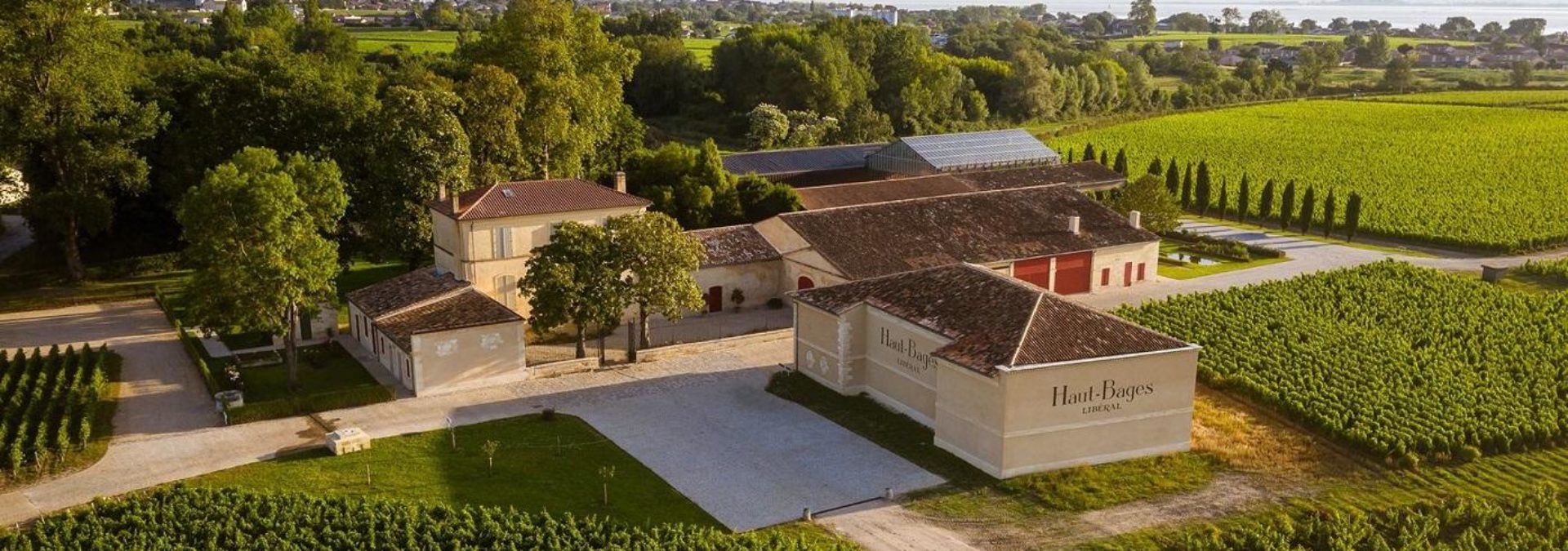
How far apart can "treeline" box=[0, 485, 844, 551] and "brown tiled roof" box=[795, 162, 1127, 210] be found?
117ft

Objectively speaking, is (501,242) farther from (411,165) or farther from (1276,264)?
(1276,264)

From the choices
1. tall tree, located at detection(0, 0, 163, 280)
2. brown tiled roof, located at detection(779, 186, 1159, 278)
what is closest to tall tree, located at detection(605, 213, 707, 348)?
brown tiled roof, located at detection(779, 186, 1159, 278)

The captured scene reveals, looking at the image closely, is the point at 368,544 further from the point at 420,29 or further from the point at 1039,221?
the point at 420,29

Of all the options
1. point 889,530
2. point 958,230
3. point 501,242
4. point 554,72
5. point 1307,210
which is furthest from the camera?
point 1307,210

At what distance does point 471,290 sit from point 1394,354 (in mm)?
34060

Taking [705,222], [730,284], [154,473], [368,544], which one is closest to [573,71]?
[705,222]

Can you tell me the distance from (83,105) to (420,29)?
121m

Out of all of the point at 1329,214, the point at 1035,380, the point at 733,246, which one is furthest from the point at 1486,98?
the point at 1035,380

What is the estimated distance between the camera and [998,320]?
123 ft

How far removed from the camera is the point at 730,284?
5431cm

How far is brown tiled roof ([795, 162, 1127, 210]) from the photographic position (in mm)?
66188

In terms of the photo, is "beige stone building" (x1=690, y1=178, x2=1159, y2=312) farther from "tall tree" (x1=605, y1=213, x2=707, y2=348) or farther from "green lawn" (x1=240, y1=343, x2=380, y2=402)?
"green lawn" (x1=240, y1=343, x2=380, y2=402)

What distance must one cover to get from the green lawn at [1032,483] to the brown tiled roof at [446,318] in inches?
544

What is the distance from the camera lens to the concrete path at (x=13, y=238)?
66000mm
